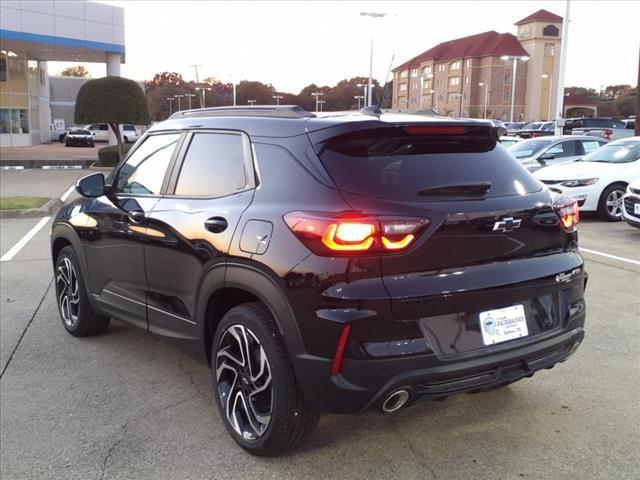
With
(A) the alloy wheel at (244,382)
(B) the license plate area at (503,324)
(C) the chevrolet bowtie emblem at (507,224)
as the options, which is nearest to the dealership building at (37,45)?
(A) the alloy wheel at (244,382)

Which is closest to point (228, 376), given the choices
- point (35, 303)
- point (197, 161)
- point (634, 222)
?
point (197, 161)

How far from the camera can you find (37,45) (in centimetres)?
3316

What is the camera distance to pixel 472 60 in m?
106

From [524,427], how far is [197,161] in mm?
2452

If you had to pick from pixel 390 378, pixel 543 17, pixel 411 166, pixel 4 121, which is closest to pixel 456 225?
pixel 411 166

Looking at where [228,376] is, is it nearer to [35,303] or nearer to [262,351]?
[262,351]

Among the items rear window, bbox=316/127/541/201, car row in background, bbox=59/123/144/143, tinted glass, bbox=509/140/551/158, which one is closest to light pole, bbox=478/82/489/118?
car row in background, bbox=59/123/144/143

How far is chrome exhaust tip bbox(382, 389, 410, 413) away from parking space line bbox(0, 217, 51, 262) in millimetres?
7066

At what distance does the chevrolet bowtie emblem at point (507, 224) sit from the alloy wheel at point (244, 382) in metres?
1.28

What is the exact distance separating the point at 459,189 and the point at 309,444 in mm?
1556

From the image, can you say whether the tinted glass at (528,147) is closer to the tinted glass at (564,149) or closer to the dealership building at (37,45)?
the tinted glass at (564,149)

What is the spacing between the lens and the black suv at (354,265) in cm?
282

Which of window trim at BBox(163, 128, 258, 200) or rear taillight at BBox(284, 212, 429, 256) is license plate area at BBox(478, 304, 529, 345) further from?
window trim at BBox(163, 128, 258, 200)

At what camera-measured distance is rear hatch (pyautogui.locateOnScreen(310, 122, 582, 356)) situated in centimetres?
288
